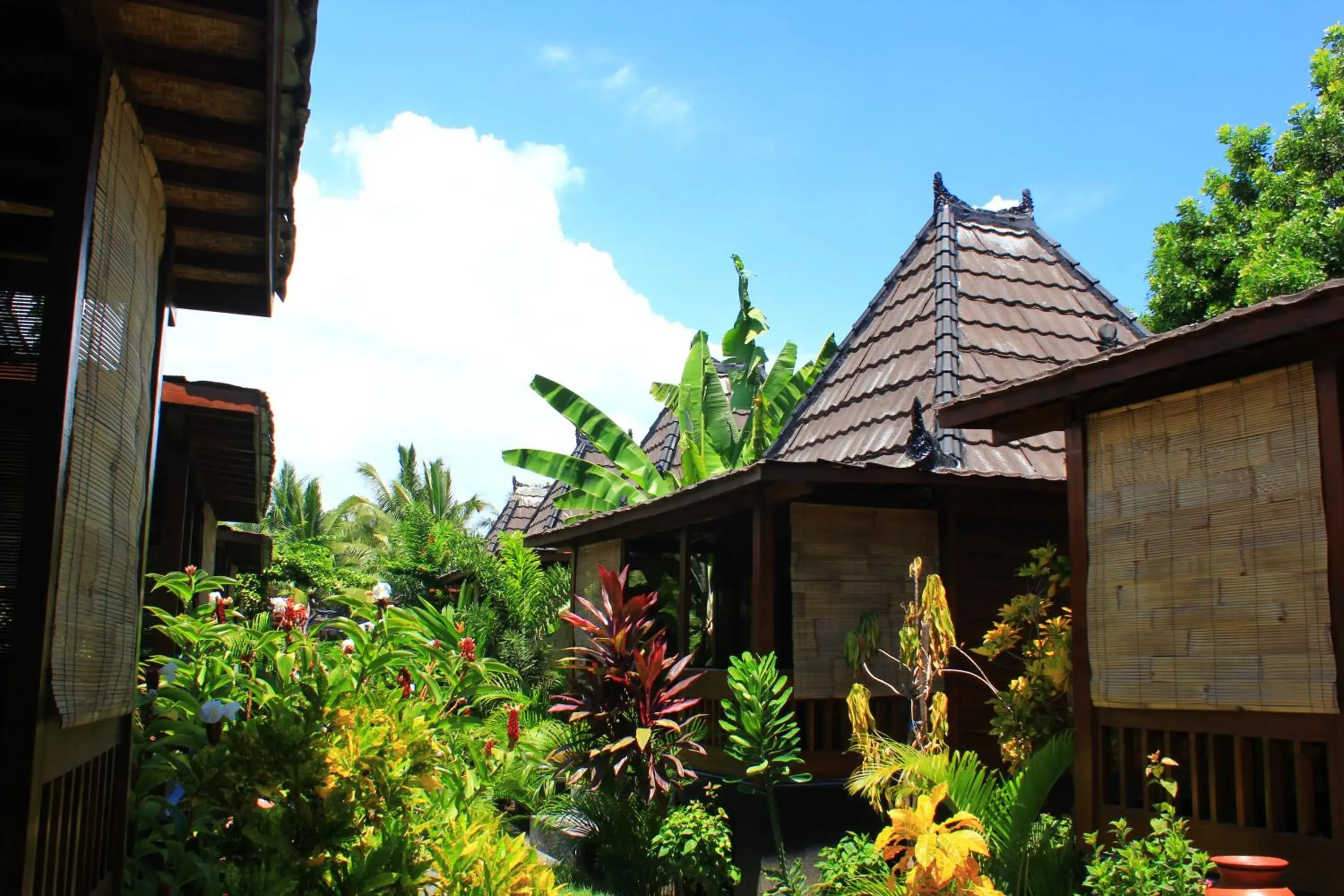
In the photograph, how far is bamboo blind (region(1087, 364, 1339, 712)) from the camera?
5.48 meters

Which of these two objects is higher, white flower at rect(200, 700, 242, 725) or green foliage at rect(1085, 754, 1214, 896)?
white flower at rect(200, 700, 242, 725)

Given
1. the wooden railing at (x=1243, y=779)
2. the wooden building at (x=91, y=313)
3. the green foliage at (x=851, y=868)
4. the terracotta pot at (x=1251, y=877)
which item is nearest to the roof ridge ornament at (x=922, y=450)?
the wooden railing at (x=1243, y=779)

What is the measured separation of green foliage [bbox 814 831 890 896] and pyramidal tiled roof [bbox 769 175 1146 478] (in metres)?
3.05

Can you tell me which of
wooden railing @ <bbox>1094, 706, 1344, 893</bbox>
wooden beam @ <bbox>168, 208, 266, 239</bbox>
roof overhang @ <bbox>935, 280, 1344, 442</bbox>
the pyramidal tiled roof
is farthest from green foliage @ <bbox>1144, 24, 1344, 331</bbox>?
wooden beam @ <bbox>168, 208, 266, 239</bbox>

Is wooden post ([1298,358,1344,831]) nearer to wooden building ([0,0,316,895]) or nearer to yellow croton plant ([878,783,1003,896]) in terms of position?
yellow croton plant ([878,783,1003,896])

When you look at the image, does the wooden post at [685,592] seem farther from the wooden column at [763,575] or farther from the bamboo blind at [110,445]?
the bamboo blind at [110,445]

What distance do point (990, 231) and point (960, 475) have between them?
16.5 ft

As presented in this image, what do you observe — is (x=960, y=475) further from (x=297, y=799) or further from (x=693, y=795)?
(x=297, y=799)

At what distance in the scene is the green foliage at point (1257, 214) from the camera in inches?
609

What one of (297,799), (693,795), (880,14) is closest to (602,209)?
(880,14)

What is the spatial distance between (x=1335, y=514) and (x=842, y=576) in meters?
4.33

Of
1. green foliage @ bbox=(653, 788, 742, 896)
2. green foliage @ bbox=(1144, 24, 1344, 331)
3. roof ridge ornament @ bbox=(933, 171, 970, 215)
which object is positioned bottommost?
green foliage @ bbox=(653, 788, 742, 896)

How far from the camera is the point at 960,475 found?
8820 mm

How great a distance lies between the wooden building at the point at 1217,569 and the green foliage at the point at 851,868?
1316 millimetres
